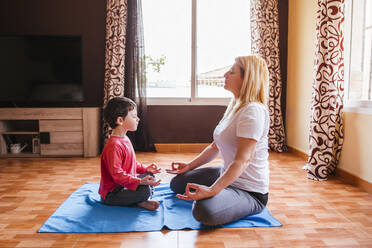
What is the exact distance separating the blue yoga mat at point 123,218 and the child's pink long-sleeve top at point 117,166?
15 cm

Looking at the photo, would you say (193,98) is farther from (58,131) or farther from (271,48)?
(58,131)

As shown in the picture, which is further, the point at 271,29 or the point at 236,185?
the point at 271,29

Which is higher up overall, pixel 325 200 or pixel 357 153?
pixel 357 153

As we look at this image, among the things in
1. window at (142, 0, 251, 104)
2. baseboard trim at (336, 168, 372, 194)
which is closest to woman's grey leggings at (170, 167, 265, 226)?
baseboard trim at (336, 168, 372, 194)

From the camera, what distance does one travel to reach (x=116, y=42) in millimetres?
3652

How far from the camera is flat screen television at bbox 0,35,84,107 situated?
352cm

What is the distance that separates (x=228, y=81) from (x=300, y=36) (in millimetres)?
2343

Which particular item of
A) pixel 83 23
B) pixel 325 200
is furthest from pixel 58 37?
pixel 325 200

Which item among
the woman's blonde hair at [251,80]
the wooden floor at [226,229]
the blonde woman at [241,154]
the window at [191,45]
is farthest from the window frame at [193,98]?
the woman's blonde hair at [251,80]

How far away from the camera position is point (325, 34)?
2572mm

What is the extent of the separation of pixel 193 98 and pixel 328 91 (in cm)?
186

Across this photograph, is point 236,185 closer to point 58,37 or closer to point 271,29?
point 271,29

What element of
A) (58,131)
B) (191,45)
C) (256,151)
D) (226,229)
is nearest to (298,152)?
(191,45)

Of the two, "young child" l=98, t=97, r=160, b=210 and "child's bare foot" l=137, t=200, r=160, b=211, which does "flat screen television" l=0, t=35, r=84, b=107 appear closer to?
"young child" l=98, t=97, r=160, b=210
